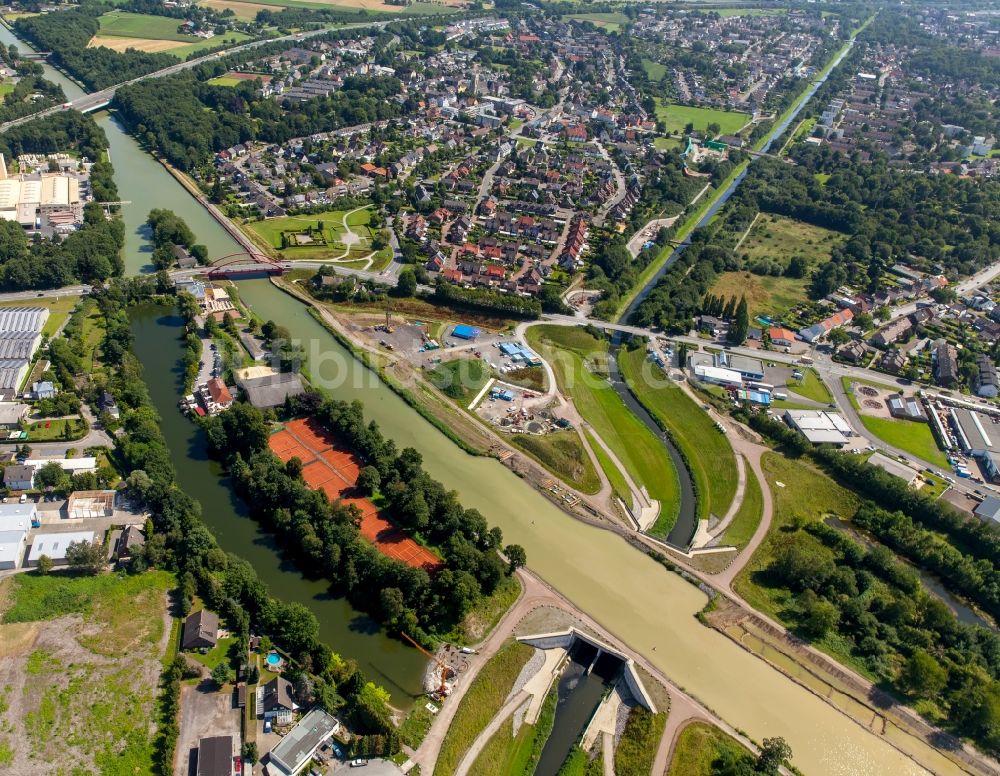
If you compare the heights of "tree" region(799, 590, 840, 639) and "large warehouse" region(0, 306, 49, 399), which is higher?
"tree" region(799, 590, 840, 639)

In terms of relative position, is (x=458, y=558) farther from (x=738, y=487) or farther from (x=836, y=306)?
(x=836, y=306)

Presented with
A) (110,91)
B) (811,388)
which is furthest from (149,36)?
(811,388)

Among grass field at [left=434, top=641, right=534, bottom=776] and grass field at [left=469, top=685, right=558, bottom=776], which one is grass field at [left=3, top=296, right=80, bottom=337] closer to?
grass field at [left=434, top=641, right=534, bottom=776]

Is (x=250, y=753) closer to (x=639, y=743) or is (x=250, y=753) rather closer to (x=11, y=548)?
(x=639, y=743)

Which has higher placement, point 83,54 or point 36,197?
point 83,54

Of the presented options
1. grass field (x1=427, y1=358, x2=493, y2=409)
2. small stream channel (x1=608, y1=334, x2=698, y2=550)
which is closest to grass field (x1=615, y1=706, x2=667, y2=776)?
small stream channel (x1=608, y1=334, x2=698, y2=550)

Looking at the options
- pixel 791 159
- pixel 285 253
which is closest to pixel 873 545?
pixel 285 253
